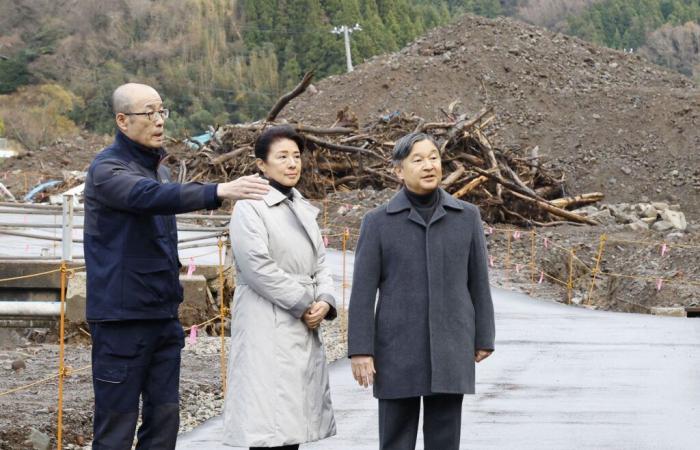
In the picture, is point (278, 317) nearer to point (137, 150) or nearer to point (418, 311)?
point (418, 311)

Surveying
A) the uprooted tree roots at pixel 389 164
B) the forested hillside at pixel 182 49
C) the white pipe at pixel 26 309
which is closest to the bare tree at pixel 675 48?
the forested hillside at pixel 182 49

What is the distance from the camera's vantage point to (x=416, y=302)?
552cm

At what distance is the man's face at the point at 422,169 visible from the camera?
18.3 feet

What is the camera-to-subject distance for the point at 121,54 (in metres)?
116

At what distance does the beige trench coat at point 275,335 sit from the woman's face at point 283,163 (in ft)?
0.28

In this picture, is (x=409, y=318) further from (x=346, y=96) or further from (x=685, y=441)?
(x=346, y=96)

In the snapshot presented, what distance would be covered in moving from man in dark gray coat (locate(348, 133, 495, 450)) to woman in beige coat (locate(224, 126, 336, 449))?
9.4 inches

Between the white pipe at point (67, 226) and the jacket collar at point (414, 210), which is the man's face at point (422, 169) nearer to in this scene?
the jacket collar at point (414, 210)

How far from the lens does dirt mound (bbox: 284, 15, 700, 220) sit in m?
42.2

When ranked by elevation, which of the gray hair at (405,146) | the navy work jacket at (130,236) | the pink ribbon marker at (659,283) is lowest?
the pink ribbon marker at (659,283)

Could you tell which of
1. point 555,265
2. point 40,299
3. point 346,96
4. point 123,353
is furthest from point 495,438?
point 346,96

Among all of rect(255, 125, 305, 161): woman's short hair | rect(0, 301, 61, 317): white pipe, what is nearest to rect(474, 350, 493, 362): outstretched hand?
rect(255, 125, 305, 161): woman's short hair

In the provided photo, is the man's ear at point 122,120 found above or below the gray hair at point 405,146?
above

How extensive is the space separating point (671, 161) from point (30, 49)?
8094 centimetres
